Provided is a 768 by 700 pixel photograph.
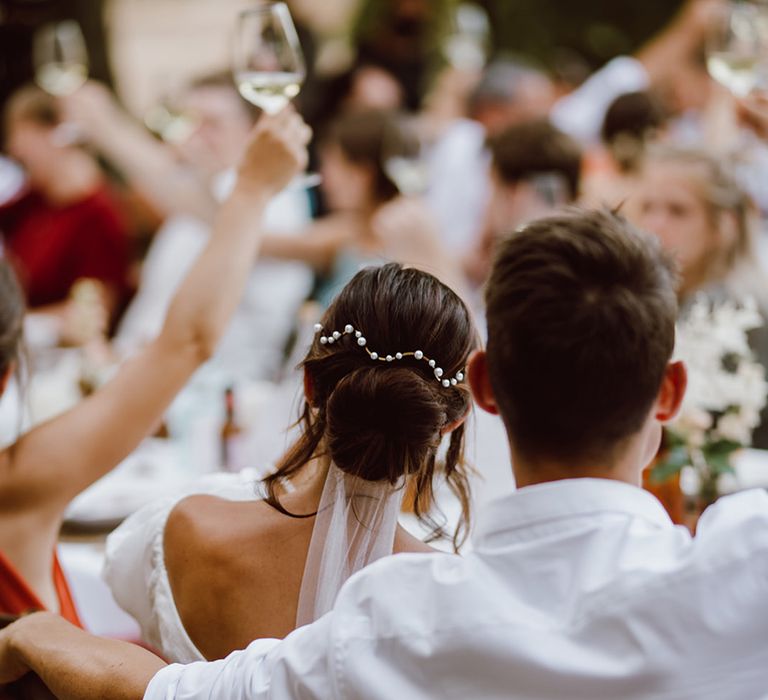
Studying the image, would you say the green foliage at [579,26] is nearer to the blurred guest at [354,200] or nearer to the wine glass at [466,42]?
the wine glass at [466,42]

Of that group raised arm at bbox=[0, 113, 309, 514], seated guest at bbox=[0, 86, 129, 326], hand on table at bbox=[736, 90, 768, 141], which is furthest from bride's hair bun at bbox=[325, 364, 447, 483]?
seated guest at bbox=[0, 86, 129, 326]

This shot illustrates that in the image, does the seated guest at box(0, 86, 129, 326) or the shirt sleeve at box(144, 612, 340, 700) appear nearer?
the shirt sleeve at box(144, 612, 340, 700)

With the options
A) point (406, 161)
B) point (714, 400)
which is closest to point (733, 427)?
point (714, 400)

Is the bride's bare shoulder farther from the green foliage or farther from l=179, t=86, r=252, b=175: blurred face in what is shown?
the green foliage

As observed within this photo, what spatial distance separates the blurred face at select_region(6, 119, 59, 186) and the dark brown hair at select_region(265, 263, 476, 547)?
419 cm

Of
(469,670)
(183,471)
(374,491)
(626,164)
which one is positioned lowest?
(626,164)

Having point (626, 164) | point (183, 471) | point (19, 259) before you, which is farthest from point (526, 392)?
point (19, 259)

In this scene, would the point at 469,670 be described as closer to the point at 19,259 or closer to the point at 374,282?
the point at 374,282

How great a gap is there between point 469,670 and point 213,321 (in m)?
0.90

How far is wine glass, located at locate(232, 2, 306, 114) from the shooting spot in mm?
2016

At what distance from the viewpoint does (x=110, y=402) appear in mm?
1722

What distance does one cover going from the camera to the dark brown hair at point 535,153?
3.58m

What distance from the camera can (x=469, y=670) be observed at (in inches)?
41.0

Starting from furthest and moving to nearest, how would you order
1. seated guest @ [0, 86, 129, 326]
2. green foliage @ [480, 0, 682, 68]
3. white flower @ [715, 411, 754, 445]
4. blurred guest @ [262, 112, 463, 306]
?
green foliage @ [480, 0, 682, 68]
seated guest @ [0, 86, 129, 326]
blurred guest @ [262, 112, 463, 306]
white flower @ [715, 411, 754, 445]
